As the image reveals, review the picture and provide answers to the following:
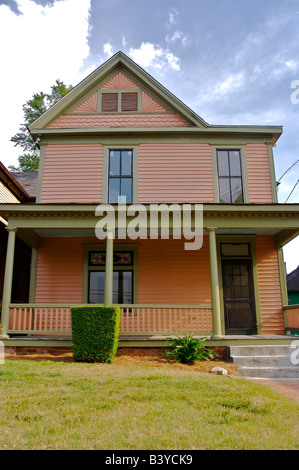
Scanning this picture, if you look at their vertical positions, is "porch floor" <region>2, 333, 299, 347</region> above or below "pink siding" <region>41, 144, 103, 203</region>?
below

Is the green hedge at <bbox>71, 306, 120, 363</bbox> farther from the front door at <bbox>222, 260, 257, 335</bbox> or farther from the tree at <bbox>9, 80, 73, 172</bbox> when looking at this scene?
the tree at <bbox>9, 80, 73, 172</bbox>

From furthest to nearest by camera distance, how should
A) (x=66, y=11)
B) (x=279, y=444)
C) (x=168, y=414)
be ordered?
1. (x=66, y=11)
2. (x=168, y=414)
3. (x=279, y=444)

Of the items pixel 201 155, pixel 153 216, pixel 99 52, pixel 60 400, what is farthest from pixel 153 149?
pixel 60 400

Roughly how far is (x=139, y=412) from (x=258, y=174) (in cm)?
891

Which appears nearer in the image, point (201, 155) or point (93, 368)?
point (93, 368)

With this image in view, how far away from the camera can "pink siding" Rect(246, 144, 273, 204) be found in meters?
10.9

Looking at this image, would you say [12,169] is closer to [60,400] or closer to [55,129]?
[55,129]

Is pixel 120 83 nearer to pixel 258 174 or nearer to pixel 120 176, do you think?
pixel 120 176

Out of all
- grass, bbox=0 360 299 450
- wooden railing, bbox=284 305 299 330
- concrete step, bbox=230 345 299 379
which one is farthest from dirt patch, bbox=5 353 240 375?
wooden railing, bbox=284 305 299 330

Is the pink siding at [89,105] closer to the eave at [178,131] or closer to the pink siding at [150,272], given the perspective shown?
the eave at [178,131]

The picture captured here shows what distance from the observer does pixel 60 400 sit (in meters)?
4.44

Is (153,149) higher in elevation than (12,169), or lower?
lower
